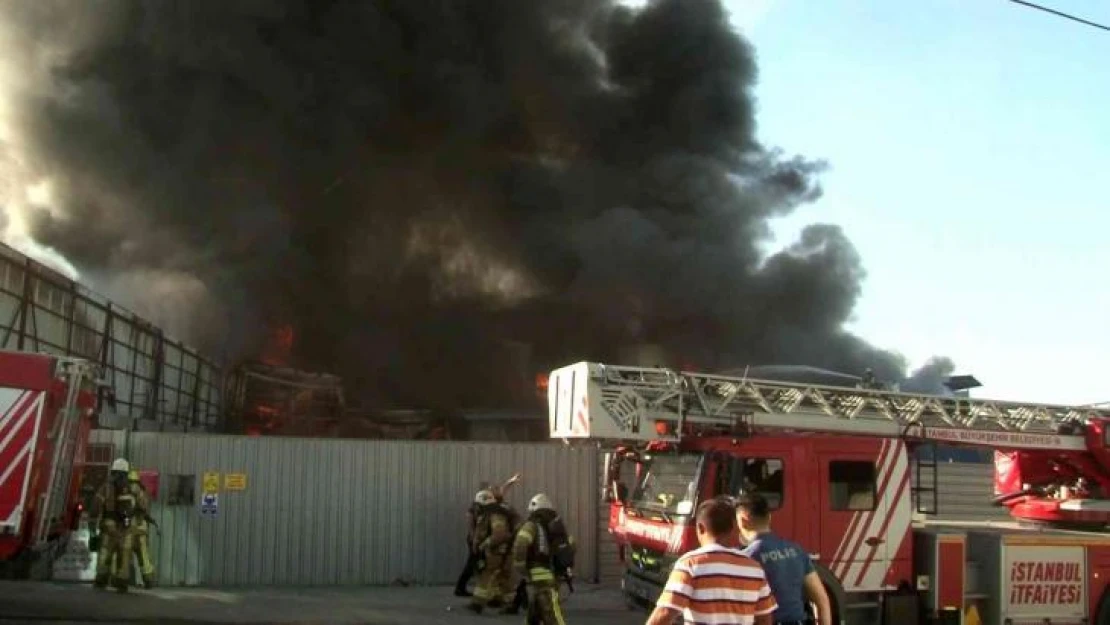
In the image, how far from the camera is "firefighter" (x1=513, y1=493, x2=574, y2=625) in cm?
739

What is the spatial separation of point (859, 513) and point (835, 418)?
2.44 feet

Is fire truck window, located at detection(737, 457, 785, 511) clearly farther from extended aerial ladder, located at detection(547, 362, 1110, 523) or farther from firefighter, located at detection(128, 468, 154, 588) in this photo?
firefighter, located at detection(128, 468, 154, 588)

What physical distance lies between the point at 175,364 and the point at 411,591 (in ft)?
35.6

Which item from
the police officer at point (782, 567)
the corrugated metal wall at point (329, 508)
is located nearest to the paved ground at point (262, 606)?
the corrugated metal wall at point (329, 508)

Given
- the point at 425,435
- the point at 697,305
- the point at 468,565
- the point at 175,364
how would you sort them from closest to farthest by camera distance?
1. the point at 468,565
2. the point at 175,364
3. the point at 425,435
4. the point at 697,305

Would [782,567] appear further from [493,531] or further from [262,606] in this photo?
[262,606]

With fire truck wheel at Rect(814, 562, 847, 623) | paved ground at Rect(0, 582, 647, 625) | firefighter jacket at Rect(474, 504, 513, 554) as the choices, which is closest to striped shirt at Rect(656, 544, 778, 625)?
fire truck wheel at Rect(814, 562, 847, 623)

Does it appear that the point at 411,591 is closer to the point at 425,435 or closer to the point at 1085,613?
the point at 1085,613

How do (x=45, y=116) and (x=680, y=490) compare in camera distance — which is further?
(x=45, y=116)

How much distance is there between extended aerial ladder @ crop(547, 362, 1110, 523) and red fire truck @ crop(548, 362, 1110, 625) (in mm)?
15

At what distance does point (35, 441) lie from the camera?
7438 mm

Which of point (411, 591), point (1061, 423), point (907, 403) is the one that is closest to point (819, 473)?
point (907, 403)

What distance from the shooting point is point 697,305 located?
966 inches

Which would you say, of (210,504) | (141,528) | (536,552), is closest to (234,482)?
(210,504)
